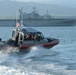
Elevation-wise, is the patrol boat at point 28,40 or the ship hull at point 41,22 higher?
the patrol boat at point 28,40

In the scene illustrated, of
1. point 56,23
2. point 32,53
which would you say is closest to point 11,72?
point 32,53

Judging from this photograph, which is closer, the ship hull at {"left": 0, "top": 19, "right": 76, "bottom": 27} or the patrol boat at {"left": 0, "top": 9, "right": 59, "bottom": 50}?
the patrol boat at {"left": 0, "top": 9, "right": 59, "bottom": 50}

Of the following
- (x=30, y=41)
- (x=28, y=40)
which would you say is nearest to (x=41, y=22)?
(x=28, y=40)

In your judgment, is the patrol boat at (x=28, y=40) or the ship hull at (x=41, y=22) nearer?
the patrol boat at (x=28, y=40)

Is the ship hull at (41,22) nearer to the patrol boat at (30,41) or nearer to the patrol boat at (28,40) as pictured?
the patrol boat at (28,40)

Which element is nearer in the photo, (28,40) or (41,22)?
(28,40)

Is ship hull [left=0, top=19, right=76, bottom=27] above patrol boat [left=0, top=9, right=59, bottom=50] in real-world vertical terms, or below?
below

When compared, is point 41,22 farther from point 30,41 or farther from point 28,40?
point 30,41

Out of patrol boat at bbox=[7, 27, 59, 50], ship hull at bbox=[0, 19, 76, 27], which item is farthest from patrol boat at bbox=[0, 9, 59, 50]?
ship hull at bbox=[0, 19, 76, 27]

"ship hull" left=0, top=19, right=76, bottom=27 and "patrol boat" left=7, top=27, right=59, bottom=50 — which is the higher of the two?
"patrol boat" left=7, top=27, right=59, bottom=50

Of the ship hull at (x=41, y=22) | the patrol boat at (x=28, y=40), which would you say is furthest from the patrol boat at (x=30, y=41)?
the ship hull at (x=41, y=22)

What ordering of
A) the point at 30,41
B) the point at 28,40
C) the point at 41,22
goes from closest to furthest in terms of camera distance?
1. the point at 30,41
2. the point at 28,40
3. the point at 41,22

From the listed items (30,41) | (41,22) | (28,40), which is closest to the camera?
(30,41)

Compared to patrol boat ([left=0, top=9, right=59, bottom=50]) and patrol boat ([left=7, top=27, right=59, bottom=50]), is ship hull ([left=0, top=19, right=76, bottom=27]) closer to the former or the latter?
patrol boat ([left=0, top=9, right=59, bottom=50])
